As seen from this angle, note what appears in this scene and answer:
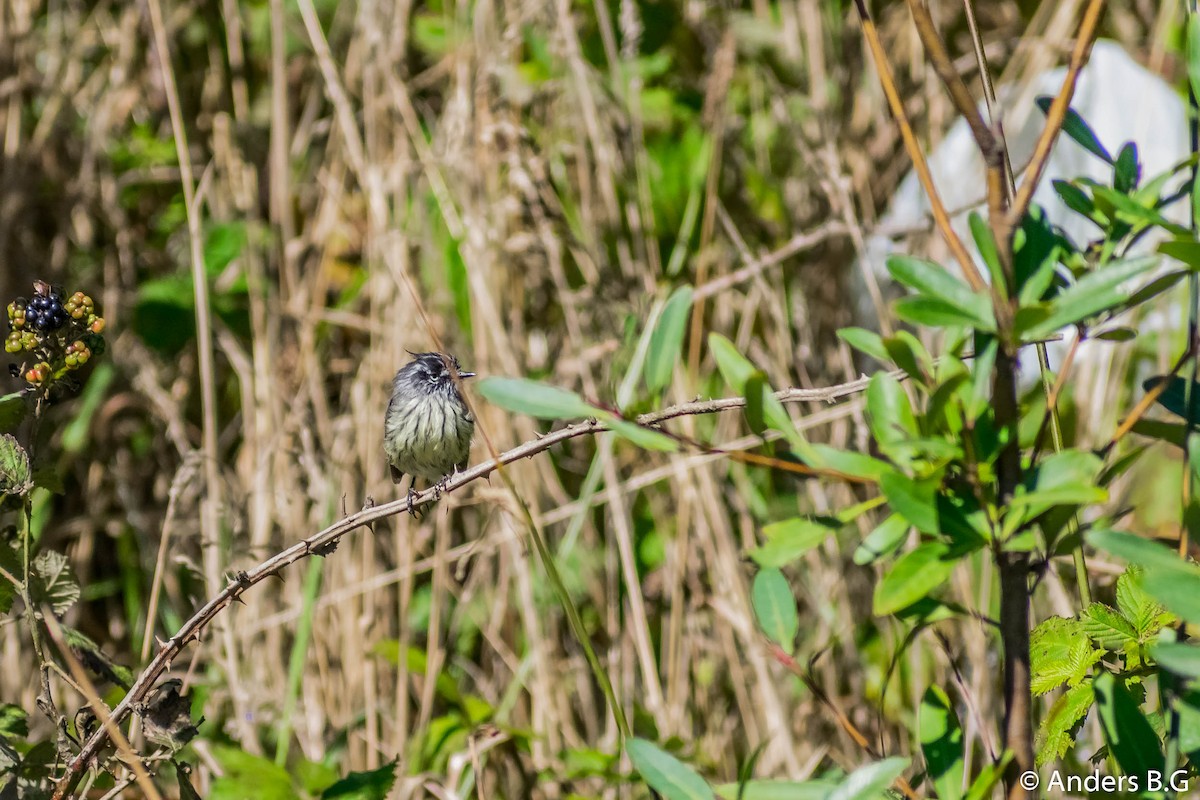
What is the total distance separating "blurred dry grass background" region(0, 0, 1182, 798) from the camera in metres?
3.25

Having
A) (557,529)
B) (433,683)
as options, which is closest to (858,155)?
(557,529)

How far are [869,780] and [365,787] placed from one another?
98cm

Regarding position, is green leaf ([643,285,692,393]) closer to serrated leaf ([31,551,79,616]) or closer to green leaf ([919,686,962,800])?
green leaf ([919,686,962,800])

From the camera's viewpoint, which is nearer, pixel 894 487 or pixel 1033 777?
pixel 894 487

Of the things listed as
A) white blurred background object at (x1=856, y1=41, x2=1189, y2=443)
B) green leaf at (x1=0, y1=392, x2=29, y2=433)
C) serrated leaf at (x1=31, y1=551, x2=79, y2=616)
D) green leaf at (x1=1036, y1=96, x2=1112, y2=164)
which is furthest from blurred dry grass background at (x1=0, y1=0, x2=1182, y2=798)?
green leaf at (x1=1036, y1=96, x2=1112, y2=164)

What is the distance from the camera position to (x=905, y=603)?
1.03 m

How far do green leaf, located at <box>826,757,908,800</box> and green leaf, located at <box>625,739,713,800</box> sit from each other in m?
0.14

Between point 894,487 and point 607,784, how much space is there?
6.03 ft

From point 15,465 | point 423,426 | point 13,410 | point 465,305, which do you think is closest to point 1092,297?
point 15,465

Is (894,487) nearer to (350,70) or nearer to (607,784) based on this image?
(607,784)

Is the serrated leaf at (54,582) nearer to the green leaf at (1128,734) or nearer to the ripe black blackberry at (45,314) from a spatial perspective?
the ripe black blackberry at (45,314)

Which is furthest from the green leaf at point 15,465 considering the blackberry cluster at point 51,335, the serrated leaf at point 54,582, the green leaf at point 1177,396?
the green leaf at point 1177,396

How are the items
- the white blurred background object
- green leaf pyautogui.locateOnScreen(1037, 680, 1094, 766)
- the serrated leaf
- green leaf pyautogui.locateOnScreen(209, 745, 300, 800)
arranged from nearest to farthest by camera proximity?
green leaf pyautogui.locateOnScreen(1037, 680, 1094, 766)
the serrated leaf
green leaf pyautogui.locateOnScreen(209, 745, 300, 800)
the white blurred background object

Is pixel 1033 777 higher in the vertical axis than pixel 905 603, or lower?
lower
